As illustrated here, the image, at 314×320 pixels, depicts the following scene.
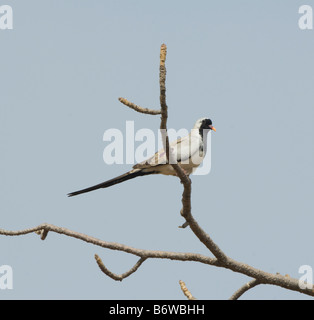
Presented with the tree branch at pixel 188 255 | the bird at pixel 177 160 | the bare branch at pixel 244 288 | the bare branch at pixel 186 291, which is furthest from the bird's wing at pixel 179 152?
the bare branch at pixel 186 291

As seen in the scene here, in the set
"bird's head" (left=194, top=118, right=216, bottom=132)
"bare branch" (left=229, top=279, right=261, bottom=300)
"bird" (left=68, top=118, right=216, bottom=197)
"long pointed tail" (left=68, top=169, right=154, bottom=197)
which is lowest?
"bare branch" (left=229, top=279, right=261, bottom=300)

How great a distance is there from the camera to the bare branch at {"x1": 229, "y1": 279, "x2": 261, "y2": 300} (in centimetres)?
572

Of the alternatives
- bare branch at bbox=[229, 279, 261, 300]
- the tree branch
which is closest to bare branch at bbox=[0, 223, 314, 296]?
the tree branch

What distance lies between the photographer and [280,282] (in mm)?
5535

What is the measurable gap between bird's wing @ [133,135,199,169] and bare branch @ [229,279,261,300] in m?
1.79

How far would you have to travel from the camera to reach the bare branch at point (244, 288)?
5719 millimetres

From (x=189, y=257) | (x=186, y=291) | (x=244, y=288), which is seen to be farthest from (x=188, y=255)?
(x=244, y=288)

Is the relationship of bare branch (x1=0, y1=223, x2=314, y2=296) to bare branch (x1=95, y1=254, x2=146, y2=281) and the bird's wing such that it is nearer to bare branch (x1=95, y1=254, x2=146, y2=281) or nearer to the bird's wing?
bare branch (x1=95, y1=254, x2=146, y2=281)

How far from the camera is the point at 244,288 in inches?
228

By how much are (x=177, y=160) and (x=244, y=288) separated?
2.09 metres

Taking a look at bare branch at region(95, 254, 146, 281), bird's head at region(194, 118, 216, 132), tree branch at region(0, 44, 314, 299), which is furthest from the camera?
bird's head at region(194, 118, 216, 132)
